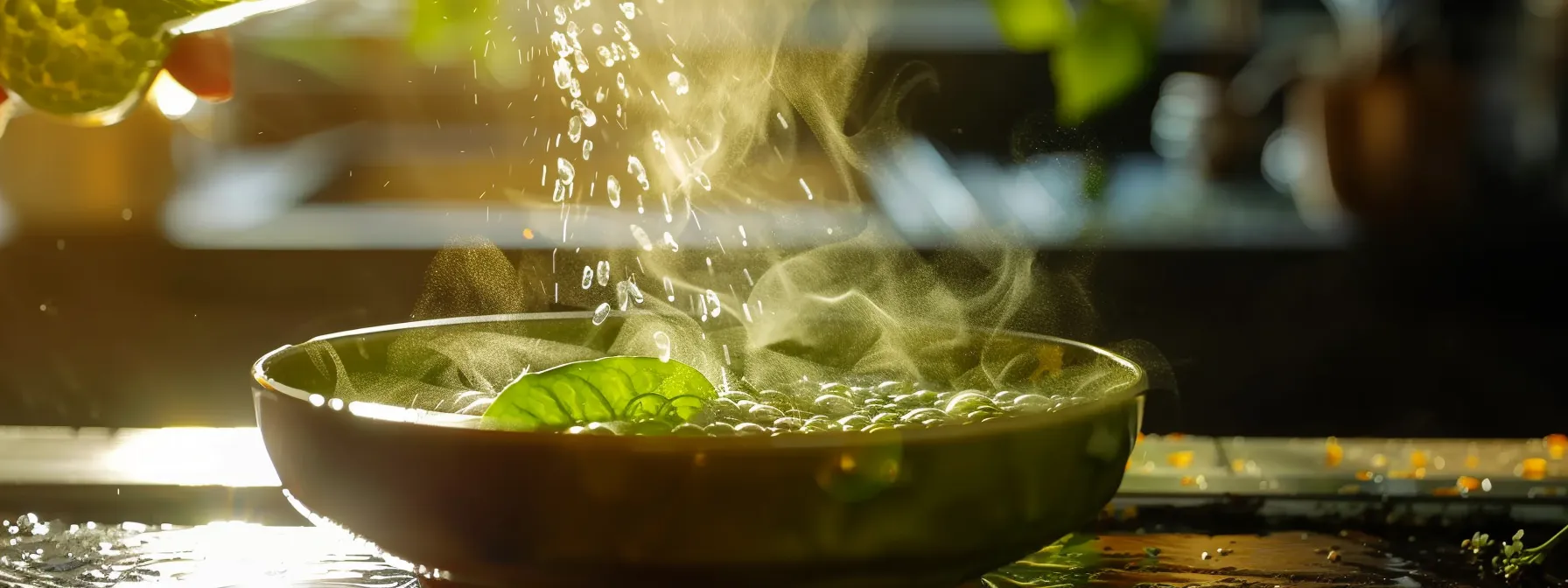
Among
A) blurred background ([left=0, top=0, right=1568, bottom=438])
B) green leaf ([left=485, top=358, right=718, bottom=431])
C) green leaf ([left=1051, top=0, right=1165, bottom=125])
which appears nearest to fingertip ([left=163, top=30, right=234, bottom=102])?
green leaf ([left=485, top=358, right=718, bottom=431])

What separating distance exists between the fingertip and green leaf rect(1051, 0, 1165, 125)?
361 mm

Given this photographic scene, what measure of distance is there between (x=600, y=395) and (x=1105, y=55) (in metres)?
0.23

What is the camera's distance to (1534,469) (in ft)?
2.12

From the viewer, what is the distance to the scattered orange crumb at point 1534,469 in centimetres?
63

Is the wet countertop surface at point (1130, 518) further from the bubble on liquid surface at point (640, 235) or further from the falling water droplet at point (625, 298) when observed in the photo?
the bubble on liquid surface at point (640, 235)

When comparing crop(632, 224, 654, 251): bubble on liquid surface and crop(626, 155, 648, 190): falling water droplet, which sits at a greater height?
crop(626, 155, 648, 190): falling water droplet

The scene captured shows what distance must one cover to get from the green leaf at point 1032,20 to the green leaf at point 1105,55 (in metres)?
0.01

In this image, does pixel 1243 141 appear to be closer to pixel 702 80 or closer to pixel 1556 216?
pixel 1556 216

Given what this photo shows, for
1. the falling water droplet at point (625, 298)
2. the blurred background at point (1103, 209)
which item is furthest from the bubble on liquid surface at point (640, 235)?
the falling water droplet at point (625, 298)

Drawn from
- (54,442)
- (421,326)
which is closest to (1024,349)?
(421,326)

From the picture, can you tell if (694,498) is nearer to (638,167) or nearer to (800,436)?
(800,436)

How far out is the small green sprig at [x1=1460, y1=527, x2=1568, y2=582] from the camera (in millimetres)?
485

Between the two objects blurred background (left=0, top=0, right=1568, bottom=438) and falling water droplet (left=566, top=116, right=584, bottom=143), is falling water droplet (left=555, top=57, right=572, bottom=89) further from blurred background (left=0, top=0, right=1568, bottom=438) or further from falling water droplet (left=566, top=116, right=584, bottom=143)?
blurred background (left=0, top=0, right=1568, bottom=438)

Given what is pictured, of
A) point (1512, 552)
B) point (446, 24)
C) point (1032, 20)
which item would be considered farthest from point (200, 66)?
point (1512, 552)
